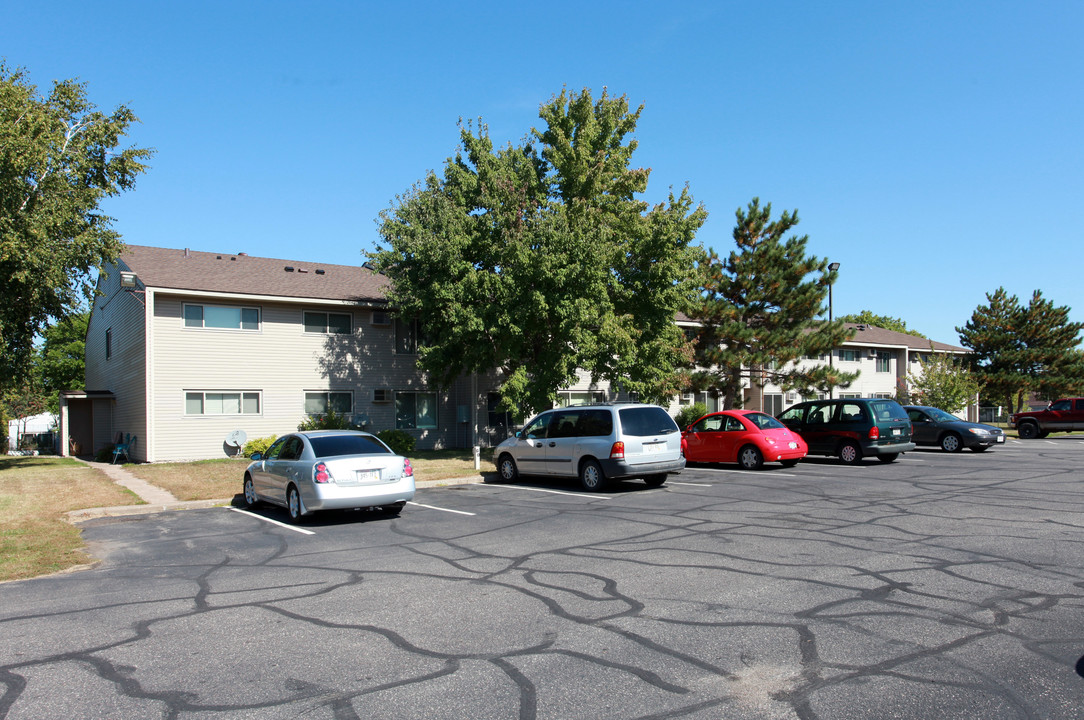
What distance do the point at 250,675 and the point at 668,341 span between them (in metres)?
19.3

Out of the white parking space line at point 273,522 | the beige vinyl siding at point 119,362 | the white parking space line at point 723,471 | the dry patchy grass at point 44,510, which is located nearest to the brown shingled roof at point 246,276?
the beige vinyl siding at point 119,362

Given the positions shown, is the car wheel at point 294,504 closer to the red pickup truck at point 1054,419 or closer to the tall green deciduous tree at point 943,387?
the red pickup truck at point 1054,419

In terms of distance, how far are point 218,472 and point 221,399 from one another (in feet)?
17.8

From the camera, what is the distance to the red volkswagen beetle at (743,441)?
18.0 metres

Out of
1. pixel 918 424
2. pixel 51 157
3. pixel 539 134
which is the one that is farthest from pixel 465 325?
pixel 918 424

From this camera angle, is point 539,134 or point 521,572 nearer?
point 521,572

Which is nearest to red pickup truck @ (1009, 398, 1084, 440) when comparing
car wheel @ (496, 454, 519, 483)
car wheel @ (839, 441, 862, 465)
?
car wheel @ (839, 441, 862, 465)

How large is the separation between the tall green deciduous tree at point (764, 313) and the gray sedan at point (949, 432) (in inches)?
196

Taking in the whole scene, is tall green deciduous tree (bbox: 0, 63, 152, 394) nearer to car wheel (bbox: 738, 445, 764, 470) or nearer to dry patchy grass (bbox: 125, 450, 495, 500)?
dry patchy grass (bbox: 125, 450, 495, 500)

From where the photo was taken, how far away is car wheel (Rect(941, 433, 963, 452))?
77.9ft

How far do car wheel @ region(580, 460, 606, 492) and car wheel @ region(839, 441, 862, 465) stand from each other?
8.29m

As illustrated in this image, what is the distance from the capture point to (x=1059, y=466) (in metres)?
18.5

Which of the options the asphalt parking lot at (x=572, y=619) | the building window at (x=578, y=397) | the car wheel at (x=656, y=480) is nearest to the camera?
the asphalt parking lot at (x=572, y=619)

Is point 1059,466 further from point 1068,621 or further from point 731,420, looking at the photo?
point 1068,621
